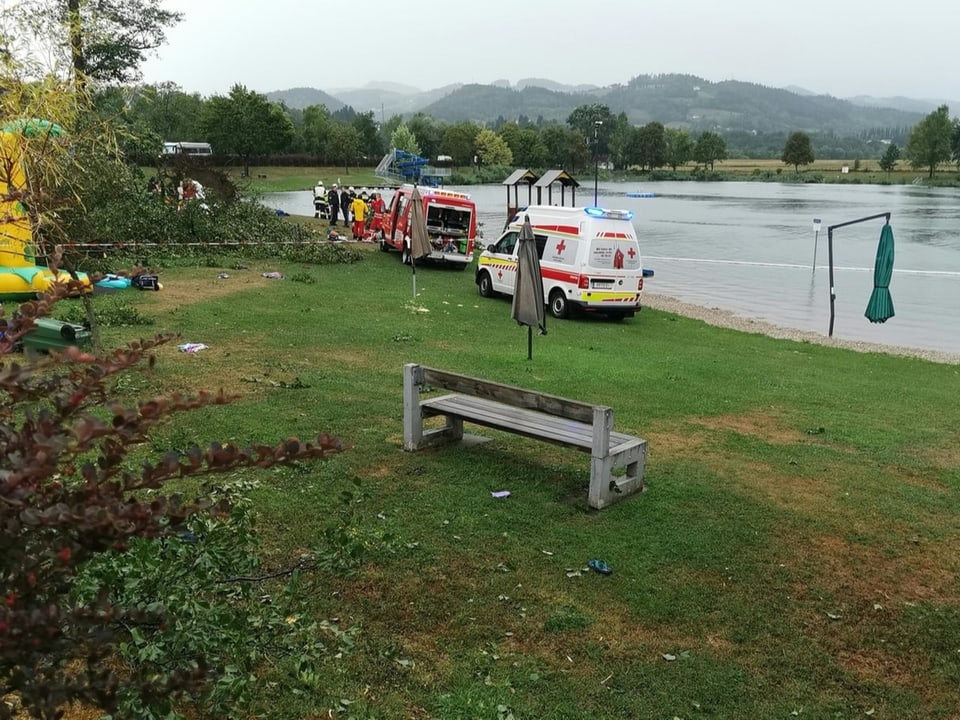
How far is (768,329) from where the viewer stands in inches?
818

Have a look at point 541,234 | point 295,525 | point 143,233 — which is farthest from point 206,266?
point 295,525

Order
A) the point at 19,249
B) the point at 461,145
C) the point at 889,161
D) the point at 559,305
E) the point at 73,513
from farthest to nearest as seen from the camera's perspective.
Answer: the point at 889,161 < the point at 461,145 < the point at 559,305 < the point at 19,249 < the point at 73,513

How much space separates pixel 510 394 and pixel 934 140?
151373 millimetres

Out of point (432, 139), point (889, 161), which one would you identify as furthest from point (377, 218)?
point (889, 161)

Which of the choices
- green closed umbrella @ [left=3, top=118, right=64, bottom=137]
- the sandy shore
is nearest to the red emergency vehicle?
the sandy shore

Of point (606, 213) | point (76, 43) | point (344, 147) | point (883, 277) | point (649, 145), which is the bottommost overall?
point (883, 277)

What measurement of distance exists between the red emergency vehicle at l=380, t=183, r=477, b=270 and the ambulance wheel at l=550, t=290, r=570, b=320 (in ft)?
22.5

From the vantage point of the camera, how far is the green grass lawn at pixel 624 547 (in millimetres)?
3979

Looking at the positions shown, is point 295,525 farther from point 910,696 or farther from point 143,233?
point 143,233

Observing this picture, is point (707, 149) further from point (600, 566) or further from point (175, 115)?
point (600, 566)

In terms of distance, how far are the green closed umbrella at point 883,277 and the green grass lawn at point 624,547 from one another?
6.08 meters

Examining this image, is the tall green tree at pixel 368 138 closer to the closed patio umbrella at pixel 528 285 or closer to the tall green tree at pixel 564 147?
the tall green tree at pixel 564 147

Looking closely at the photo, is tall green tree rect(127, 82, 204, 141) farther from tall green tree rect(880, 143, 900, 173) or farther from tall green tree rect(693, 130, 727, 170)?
tall green tree rect(880, 143, 900, 173)

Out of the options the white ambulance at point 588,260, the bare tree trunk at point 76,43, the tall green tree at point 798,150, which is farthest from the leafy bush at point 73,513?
the tall green tree at point 798,150
